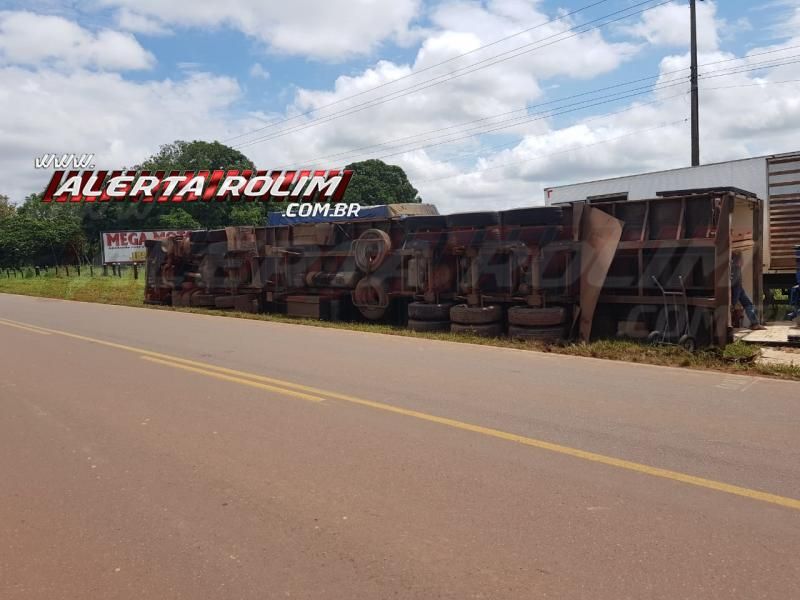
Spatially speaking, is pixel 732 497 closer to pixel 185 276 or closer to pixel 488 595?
pixel 488 595

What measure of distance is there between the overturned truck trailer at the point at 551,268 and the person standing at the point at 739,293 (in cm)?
34

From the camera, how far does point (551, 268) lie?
12.0 metres

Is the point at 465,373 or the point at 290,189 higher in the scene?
the point at 290,189

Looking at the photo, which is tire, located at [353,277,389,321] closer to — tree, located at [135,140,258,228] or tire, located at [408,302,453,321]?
tire, located at [408,302,453,321]

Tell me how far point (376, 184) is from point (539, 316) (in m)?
80.2

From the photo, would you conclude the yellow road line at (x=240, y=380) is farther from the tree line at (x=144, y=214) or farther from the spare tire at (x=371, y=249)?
the tree line at (x=144, y=214)

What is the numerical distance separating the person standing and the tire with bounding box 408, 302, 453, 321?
505 centimetres

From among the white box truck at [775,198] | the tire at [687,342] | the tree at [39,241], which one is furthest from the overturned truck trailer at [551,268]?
the tree at [39,241]

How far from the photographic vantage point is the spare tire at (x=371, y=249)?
48.8 ft

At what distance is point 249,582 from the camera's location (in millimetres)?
3363

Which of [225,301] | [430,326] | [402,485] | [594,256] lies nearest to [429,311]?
[430,326]

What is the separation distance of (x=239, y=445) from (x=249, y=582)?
2.34 meters

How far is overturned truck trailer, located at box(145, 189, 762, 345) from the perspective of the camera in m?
10.7

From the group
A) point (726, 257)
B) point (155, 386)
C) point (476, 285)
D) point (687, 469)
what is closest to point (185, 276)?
point (476, 285)
